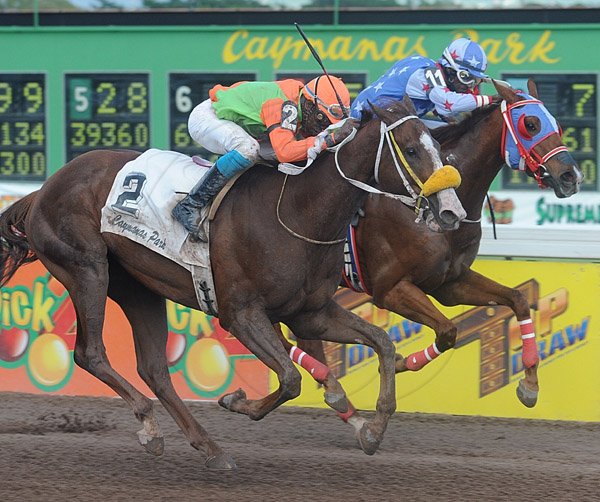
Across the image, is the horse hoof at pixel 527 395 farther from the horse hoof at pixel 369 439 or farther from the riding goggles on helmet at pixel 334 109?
the riding goggles on helmet at pixel 334 109

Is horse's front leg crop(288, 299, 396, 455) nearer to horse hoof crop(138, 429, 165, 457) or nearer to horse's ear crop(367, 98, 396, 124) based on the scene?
horse hoof crop(138, 429, 165, 457)

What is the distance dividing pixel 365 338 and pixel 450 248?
1.06 metres

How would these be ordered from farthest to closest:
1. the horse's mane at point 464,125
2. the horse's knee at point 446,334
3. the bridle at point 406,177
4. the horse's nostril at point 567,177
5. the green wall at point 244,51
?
the green wall at point 244,51
the horse's mane at point 464,125
the horse's knee at point 446,334
the horse's nostril at point 567,177
the bridle at point 406,177

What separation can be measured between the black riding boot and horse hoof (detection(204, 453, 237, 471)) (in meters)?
1.00

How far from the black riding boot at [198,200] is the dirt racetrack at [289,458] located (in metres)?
1.12

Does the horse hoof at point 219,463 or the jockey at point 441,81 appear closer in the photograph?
the horse hoof at point 219,463

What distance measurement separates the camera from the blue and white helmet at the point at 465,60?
6.32m

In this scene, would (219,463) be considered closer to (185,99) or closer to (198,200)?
(198,200)

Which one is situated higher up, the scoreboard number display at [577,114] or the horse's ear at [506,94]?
the horse's ear at [506,94]

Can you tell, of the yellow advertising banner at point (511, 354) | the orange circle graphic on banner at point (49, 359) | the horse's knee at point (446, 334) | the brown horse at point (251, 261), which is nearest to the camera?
the brown horse at point (251, 261)

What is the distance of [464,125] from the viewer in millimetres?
6320

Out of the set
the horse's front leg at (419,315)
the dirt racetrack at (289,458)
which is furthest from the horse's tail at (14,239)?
the horse's front leg at (419,315)

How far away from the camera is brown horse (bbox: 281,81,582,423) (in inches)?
245

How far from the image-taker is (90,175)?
231 inches
